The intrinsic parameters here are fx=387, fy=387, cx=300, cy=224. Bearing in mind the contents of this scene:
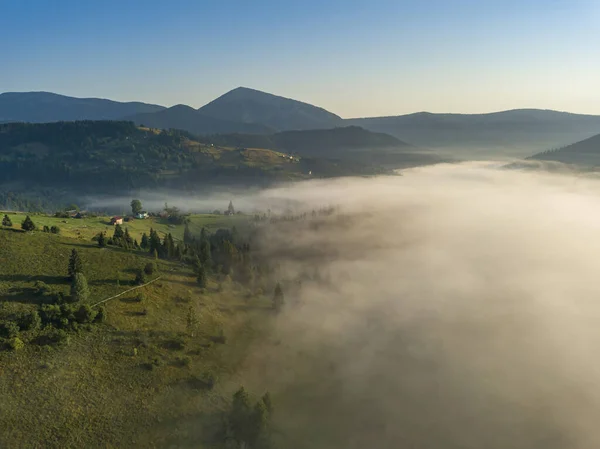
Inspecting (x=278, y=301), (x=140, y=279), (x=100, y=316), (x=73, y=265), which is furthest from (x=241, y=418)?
(x=278, y=301)

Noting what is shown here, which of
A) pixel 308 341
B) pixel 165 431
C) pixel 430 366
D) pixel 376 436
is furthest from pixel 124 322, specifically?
pixel 430 366

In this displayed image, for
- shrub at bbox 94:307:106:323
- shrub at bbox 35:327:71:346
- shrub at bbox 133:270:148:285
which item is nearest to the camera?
shrub at bbox 35:327:71:346

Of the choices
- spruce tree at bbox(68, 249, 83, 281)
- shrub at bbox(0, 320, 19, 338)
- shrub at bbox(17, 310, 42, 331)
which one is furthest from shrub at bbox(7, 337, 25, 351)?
spruce tree at bbox(68, 249, 83, 281)

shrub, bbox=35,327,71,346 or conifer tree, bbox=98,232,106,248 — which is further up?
conifer tree, bbox=98,232,106,248

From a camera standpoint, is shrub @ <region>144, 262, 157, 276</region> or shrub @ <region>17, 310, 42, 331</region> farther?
shrub @ <region>144, 262, 157, 276</region>

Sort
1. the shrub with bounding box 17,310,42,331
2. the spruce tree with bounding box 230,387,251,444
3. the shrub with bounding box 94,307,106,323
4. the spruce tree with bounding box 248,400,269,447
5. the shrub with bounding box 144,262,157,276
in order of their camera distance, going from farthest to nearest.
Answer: the shrub with bounding box 144,262,157,276, the shrub with bounding box 94,307,106,323, the shrub with bounding box 17,310,42,331, the spruce tree with bounding box 248,400,269,447, the spruce tree with bounding box 230,387,251,444

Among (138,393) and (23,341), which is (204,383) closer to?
(138,393)

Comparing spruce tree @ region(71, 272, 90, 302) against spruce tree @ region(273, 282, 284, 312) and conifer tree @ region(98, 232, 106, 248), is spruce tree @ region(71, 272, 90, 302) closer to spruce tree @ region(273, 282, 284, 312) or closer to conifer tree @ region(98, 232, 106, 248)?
conifer tree @ region(98, 232, 106, 248)
